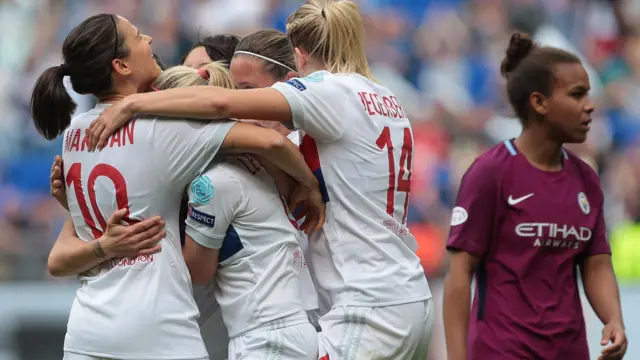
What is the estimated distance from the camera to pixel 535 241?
4.33m

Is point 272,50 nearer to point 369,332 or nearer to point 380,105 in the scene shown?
point 380,105

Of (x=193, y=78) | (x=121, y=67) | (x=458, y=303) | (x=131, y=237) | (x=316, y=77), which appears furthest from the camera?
(x=458, y=303)

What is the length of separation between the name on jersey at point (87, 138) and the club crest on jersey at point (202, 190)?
268 millimetres

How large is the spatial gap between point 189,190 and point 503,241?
1230 mm

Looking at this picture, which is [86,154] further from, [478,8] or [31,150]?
[478,8]

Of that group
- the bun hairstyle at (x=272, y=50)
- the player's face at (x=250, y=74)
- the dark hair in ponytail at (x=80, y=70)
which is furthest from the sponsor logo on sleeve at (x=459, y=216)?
the dark hair in ponytail at (x=80, y=70)

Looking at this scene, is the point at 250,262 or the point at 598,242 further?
the point at 598,242

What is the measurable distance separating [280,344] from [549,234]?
114 centimetres

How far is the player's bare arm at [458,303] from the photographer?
14.4 ft

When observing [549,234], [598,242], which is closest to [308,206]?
[549,234]

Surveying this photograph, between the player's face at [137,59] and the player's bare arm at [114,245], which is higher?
the player's face at [137,59]

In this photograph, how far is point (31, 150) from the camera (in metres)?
11.1

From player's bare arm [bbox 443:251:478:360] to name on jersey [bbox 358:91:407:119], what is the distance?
63 centimetres

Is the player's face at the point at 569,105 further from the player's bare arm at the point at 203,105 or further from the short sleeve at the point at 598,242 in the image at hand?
the player's bare arm at the point at 203,105
